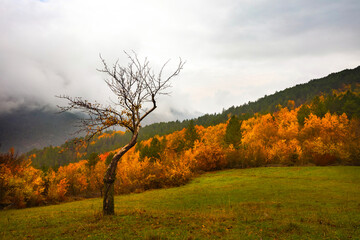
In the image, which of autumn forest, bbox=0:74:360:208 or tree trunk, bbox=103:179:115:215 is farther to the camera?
autumn forest, bbox=0:74:360:208

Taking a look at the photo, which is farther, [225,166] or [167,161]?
[225,166]

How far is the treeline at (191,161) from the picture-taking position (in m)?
40.0

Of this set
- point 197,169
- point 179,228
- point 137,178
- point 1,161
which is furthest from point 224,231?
point 197,169

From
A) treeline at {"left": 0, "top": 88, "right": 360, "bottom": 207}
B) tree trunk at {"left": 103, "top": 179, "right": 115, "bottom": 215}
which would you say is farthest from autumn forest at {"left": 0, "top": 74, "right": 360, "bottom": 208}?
tree trunk at {"left": 103, "top": 179, "right": 115, "bottom": 215}

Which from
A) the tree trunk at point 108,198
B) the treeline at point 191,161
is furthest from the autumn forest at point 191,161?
the tree trunk at point 108,198

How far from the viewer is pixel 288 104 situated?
195m

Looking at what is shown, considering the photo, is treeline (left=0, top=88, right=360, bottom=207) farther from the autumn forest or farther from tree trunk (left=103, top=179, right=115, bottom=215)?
tree trunk (left=103, top=179, right=115, bottom=215)

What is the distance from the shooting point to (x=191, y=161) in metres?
62.8

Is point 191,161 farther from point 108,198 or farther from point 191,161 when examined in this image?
point 108,198

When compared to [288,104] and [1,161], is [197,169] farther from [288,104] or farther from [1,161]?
[288,104]

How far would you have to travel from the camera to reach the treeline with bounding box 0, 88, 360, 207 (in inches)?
1575

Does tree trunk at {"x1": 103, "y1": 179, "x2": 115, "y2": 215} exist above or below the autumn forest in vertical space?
above

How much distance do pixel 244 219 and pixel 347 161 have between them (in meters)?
61.6

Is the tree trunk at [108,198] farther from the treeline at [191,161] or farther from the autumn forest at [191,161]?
the autumn forest at [191,161]
